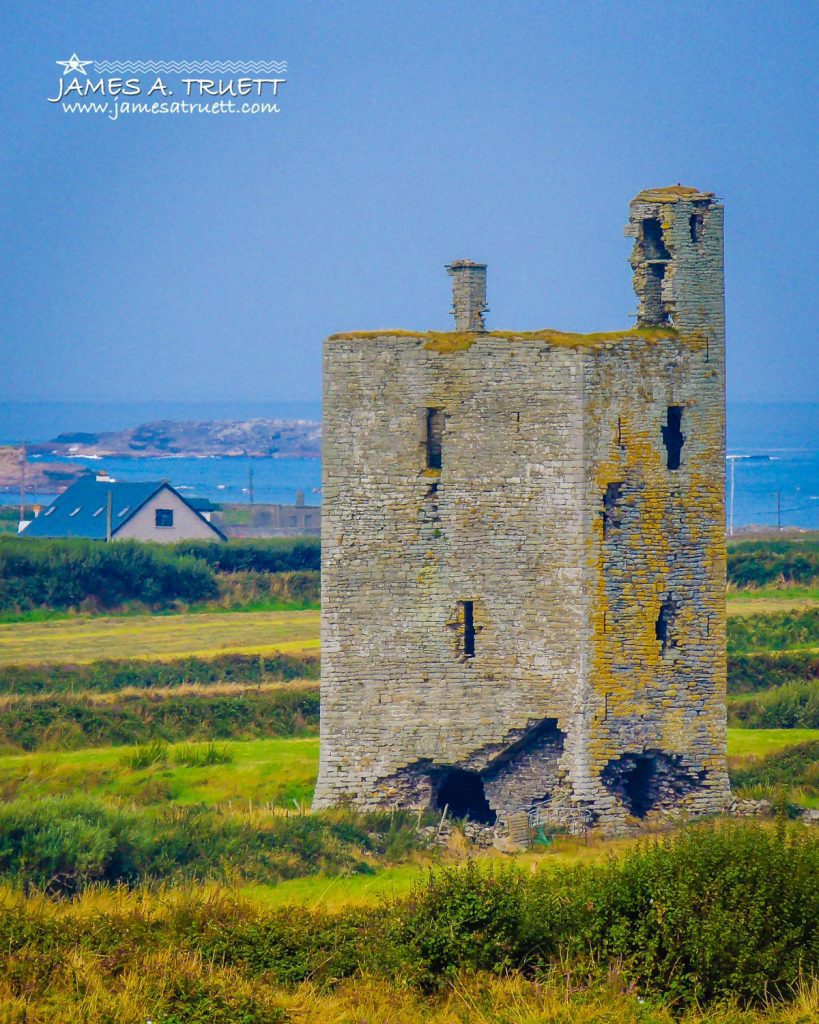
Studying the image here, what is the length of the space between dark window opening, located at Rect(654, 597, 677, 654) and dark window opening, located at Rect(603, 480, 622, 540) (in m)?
1.25

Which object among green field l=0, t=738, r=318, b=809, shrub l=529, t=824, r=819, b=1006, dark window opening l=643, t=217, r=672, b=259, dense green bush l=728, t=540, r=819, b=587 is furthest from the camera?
dense green bush l=728, t=540, r=819, b=587

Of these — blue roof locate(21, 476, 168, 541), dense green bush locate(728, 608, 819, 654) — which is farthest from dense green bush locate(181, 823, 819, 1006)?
blue roof locate(21, 476, 168, 541)

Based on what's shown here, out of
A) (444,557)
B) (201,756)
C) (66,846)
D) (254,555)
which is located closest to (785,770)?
(444,557)

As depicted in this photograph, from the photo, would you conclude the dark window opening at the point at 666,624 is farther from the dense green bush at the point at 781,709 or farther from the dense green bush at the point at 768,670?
the dense green bush at the point at 768,670

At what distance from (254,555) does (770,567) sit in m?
15.0

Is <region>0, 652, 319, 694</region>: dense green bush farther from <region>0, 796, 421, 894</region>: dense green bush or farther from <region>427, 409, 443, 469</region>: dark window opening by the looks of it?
<region>427, 409, 443, 469</region>: dark window opening

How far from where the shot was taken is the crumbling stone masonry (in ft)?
89.7

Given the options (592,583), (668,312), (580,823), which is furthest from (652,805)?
(668,312)

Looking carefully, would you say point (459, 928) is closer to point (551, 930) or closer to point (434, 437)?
point (551, 930)

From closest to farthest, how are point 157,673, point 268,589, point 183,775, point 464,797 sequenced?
1. point 464,797
2. point 183,775
3. point 157,673
4. point 268,589

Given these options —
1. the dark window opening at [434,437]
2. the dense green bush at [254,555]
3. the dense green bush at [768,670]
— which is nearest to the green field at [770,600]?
the dense green bush at [768,670]

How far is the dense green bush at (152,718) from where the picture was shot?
33406 millimetres

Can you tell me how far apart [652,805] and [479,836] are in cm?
246

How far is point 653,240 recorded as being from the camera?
2878cm
